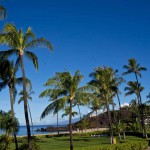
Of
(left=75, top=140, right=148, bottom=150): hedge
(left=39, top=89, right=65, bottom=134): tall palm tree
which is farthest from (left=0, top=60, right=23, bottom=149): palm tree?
(left=75, top=140, right=148, bottom=150): hedge

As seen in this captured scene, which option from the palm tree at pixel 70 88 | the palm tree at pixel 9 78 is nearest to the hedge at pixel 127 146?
the palm tree at pixel 70 88

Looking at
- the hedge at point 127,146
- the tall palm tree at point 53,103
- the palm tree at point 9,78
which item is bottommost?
the hedge at point 127,146

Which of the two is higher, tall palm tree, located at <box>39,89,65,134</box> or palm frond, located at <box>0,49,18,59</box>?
palm frond, located at <box>0,49,18,59</box>

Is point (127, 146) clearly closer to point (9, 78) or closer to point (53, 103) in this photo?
point (53, 103)

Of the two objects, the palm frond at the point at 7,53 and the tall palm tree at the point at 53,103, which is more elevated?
the palm frond at the point at 7,53

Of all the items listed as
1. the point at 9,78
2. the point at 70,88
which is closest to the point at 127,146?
the point at 70,88

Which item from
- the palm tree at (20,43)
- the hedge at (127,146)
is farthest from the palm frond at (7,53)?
the hedge at (127,146)

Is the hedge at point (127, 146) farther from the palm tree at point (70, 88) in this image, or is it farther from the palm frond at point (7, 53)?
the palm frond at point (7, 53)

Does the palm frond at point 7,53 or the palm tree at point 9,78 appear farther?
the palm tree at point 9,78

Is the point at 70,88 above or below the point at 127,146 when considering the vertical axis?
above

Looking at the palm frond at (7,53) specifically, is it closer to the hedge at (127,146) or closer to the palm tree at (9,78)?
the palm tree at (9,78)

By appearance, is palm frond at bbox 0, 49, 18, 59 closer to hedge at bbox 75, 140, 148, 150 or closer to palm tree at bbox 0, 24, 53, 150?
palm tree at bbox 0, 24, 53, 150

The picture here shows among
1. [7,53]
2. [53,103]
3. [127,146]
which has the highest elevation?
[7,53]

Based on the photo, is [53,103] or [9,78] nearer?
[53,103]
